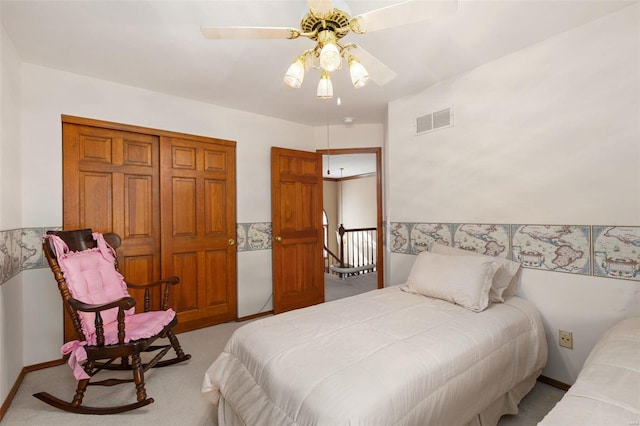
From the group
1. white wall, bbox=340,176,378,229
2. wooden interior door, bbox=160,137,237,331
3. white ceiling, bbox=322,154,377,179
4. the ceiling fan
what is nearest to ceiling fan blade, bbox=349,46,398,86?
the ceiling fan

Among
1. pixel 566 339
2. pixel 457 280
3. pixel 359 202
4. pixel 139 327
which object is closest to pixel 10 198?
pixel 139 327

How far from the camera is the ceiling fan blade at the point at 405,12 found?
1218mm

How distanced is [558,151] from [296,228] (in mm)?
2686

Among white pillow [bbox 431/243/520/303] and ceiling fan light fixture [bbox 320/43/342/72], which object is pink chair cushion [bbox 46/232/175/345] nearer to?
ceiling fan light fixture [bbox 320/43/342/72]

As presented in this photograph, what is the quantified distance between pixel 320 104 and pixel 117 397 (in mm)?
3101

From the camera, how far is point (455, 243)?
2682 millimetres

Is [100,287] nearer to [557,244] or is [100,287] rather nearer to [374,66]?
[374,66]

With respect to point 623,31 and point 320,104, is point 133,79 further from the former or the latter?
point 623,31

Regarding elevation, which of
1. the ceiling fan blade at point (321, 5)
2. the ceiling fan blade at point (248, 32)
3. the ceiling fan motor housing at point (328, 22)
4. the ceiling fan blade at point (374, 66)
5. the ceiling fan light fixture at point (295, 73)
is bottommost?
the ceiling fan light fixture at point (295, 73)

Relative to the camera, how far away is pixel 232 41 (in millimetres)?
2086

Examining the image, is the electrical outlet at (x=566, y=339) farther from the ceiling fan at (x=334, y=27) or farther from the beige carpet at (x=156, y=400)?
the ceiling fan at (x=334, y=27)

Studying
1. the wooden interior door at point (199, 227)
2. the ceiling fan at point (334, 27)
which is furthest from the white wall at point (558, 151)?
the wooden interior door at point (199, 227)

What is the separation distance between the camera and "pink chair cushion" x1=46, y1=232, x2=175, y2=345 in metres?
1.94

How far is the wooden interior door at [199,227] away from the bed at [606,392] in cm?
307
